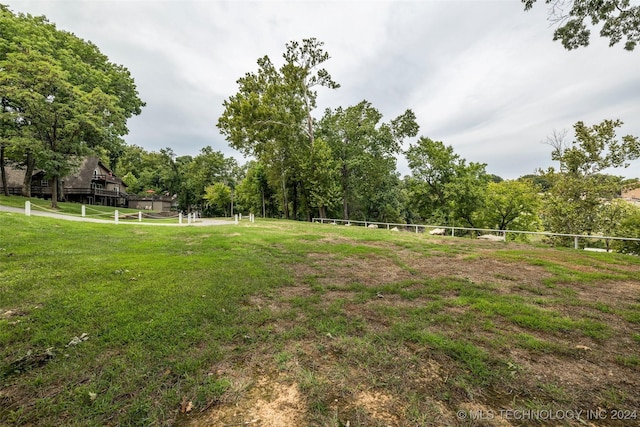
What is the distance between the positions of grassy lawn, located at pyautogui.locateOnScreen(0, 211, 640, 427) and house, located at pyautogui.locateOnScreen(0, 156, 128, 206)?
34244 mm

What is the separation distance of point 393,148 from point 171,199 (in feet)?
133

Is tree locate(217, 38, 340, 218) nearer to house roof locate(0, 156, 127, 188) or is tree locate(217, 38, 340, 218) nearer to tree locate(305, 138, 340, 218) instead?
tree locate(305, 138, 340, 218)

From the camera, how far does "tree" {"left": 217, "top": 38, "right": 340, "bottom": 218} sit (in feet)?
79.1

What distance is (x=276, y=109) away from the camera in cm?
2497

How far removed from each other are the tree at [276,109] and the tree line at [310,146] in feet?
0.35

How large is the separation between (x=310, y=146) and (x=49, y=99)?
1989 cm

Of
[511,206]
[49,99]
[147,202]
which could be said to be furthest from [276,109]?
[147,202]

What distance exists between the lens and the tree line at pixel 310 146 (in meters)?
15.0

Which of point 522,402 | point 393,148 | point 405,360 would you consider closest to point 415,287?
point 405,360

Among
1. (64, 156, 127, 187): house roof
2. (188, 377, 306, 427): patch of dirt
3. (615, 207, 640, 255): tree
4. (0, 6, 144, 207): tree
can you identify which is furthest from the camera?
(64, 156, 127, 187): house roof

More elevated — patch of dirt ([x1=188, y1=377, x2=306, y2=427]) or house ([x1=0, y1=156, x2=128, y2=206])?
house ([x1=0, y1=156, x2=128, y2=206])

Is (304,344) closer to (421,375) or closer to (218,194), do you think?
(421,375)

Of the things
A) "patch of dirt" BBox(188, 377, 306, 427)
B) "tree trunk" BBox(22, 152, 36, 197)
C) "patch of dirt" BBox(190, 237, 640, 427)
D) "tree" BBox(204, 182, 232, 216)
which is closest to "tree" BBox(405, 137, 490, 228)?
"patch of dirt" BBox(190, 237, 640, 427)

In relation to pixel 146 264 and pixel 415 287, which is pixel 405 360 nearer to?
pixel 415 287
